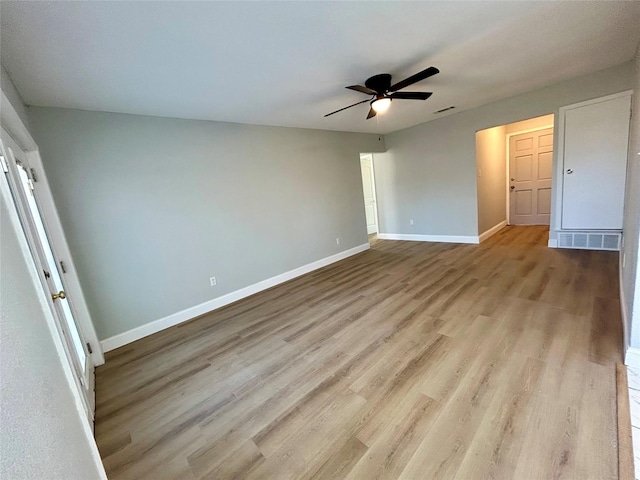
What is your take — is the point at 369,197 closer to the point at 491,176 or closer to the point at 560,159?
the point at 491,176

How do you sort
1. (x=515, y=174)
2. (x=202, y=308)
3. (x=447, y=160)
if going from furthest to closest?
(x=515, y=174), (x=447, y=160), (x=202, y=308)

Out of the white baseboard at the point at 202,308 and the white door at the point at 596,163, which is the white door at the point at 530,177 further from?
the white baseboard at the point at 202,308

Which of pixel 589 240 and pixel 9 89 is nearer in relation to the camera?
pixel 9 89

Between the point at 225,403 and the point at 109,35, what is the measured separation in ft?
8.40

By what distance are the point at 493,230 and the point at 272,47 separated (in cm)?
567

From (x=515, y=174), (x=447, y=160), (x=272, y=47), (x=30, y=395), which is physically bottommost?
(x=30, y=395)

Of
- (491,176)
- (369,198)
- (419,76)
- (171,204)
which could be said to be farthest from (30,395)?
(369,198)

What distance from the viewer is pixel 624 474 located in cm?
113

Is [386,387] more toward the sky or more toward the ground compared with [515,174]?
more toward the ground

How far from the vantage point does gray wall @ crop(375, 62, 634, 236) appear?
3.73m

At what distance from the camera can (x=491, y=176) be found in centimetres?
546

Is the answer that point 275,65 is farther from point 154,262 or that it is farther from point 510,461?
point 510,461

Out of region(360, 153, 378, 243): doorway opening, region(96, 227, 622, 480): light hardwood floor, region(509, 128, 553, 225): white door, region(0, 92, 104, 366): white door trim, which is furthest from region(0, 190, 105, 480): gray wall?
Answer: region(509, 128, 553, 225): white door

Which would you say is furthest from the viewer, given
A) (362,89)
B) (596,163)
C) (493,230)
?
(493,230)
